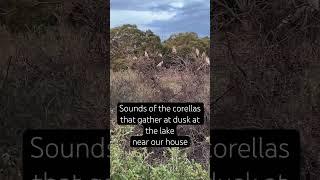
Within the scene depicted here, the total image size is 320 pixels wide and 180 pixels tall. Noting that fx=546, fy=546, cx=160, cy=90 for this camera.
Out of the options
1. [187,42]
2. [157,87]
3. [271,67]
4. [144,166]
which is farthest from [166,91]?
[271,67]

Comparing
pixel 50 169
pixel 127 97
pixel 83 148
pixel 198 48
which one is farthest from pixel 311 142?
pixel 50 169

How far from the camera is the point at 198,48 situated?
4.70 metres

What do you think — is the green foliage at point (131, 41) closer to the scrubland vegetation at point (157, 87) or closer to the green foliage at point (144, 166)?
the scrubland vegetation at point (157, 87)

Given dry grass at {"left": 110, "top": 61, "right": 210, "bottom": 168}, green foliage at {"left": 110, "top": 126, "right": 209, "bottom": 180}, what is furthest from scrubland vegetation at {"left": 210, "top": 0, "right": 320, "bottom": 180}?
green foliage at {"left": 110, "top": 126, "right": 209, "bottom": 180}

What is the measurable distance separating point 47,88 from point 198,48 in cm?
132

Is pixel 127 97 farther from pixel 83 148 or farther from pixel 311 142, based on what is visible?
pixel 311 142

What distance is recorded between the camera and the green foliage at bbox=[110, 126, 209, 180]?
4574 millimetres

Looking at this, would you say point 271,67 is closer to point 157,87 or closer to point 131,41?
point 157,87

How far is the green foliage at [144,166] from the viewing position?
15.0 feet

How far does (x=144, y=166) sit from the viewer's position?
4.63 metres

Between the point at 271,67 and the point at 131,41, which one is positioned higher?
the point at 131,41

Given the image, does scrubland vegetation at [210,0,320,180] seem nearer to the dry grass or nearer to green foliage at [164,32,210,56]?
green foliage at [164,32,210,56]

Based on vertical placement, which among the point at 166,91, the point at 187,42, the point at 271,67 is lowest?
the point at 166,91

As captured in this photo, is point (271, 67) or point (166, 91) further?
point (166, 91)
